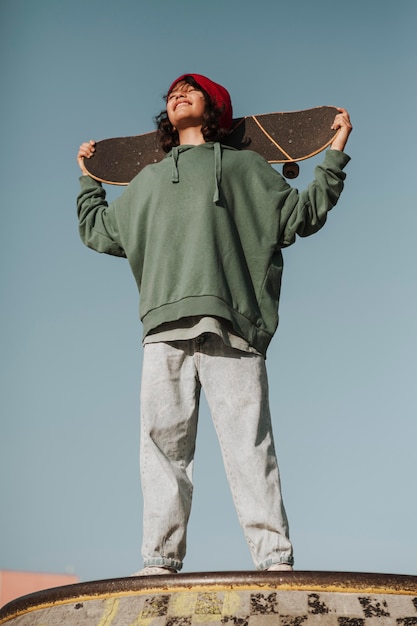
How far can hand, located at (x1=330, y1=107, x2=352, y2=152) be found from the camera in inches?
178

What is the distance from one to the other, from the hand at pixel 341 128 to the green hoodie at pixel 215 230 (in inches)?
3.8

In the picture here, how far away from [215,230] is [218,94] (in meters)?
0.90

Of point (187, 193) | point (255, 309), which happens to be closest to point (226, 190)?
point (187, 193)

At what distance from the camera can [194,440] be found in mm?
4027

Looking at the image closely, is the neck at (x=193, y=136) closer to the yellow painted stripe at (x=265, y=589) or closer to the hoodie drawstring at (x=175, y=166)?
the hoodie drawstring at (x=175, y=166)

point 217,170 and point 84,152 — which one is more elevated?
point 84,152

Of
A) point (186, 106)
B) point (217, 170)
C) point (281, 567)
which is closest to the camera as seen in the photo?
point (281, 567)

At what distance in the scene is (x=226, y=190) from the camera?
14.0ft

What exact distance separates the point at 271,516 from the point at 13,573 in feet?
74.6

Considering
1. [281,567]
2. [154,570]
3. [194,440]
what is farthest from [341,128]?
[154,570]

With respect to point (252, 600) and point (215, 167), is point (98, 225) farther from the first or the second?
point (252, 600)

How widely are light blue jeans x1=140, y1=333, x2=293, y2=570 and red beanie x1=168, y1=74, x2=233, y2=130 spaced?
1.27m

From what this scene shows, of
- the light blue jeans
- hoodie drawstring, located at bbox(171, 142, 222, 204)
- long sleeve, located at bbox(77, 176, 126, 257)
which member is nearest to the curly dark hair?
hoodie drawstring, located at bbox(171, 142, 222, 204)

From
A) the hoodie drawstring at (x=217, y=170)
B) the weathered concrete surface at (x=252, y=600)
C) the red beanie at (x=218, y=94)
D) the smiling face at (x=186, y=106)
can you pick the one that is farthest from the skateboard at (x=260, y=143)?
the weathered concrete surface at (x=252, y=600)
